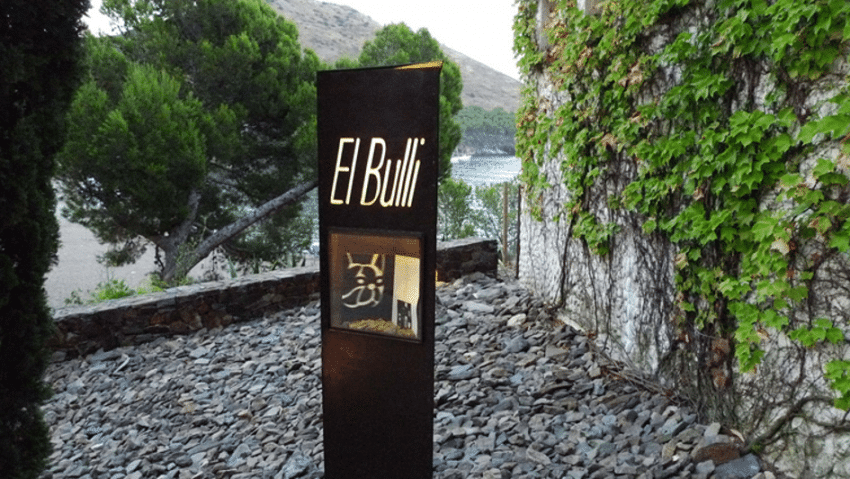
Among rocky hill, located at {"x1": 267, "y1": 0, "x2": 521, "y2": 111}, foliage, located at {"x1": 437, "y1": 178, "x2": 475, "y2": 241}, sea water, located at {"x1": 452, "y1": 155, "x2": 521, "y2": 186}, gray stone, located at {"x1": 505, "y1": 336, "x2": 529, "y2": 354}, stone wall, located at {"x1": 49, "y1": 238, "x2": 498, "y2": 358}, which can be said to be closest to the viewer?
gray stone, located at {"x1": 505, "y1": 336, "x2": 529, "y2": 354}

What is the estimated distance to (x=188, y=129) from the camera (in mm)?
7664

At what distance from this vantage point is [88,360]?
4410mm

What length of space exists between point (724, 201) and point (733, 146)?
249 mm

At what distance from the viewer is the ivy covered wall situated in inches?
81.3

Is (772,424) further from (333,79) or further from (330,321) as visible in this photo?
(333,79)

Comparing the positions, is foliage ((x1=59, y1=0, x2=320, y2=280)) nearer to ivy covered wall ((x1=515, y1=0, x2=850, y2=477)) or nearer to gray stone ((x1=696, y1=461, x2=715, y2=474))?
ivy covered wall ((x1=515, y1=0, x2=850, y2=477))

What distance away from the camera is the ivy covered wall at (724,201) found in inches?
81.3

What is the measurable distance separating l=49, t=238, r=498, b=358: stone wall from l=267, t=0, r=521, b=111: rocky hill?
190 inches

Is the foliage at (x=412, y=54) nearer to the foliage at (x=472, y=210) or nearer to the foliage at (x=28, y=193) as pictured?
the foliage at (x=472, y=210)

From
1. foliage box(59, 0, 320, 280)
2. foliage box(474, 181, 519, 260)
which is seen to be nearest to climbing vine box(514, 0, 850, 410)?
foliage box(474, 181, 519, 260)

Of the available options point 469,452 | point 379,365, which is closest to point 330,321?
point 379,365

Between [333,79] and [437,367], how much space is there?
2128 mm

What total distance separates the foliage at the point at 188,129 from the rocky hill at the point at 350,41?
4.35 ft

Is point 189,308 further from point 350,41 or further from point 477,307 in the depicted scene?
point 350,41
